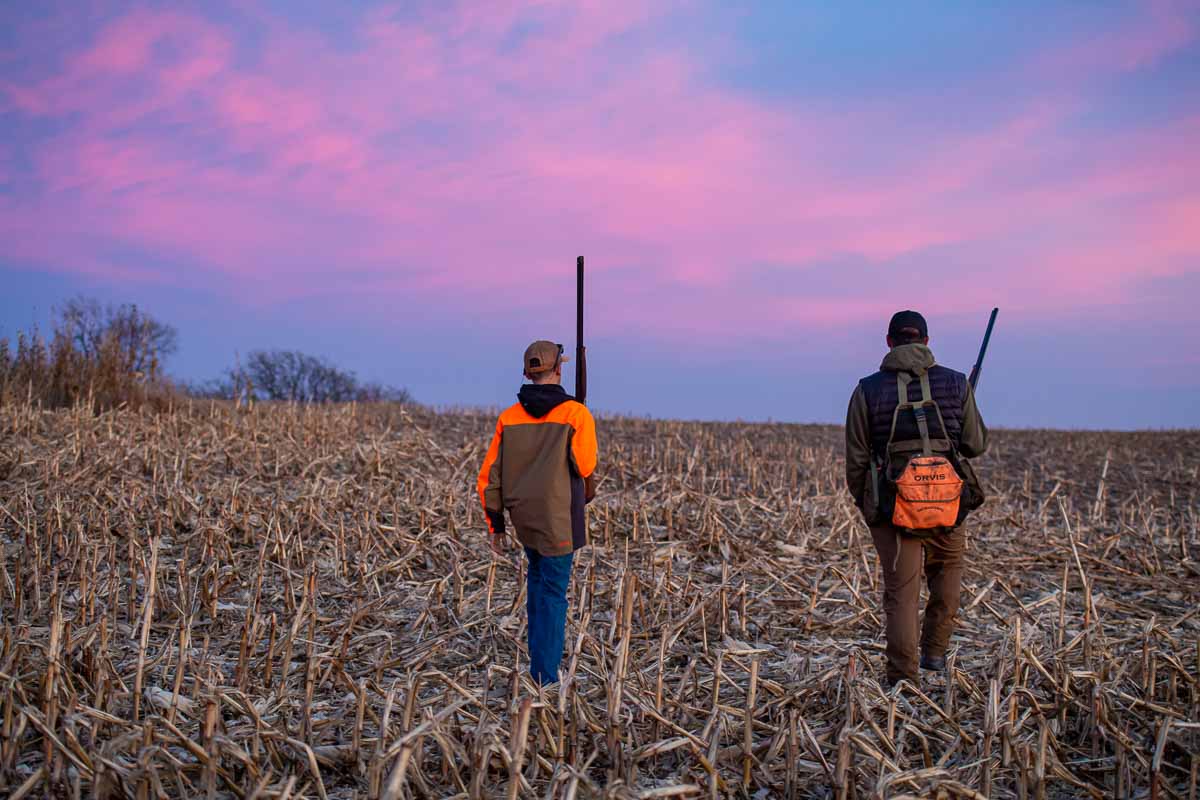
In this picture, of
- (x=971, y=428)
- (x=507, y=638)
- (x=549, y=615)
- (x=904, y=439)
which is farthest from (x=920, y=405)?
(x=507, y=638)

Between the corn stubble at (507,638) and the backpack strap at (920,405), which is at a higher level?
the backpack strap at (920,405)

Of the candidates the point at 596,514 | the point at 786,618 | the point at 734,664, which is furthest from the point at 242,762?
the point at 596,514

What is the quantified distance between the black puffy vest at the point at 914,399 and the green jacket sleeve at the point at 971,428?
0.09ft

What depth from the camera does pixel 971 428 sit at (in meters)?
5.59

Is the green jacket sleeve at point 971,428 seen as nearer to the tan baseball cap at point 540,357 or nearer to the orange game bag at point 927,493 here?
Answer: the orange game bag at point 927,493

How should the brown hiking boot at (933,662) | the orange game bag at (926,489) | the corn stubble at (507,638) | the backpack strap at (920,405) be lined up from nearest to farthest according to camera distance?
the corn stubble at (507,638) → the orange game bag at (926,489) → the backpack strap at (920,405) → the brown hiking boot at (933,662)

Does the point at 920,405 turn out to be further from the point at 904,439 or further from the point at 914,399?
the point at 904,439

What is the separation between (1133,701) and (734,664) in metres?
2.32

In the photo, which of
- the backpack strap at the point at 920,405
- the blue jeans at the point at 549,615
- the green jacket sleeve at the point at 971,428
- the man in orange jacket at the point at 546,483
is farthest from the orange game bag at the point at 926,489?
the blue jeans at the point at 549,615

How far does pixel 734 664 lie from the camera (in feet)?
19.8

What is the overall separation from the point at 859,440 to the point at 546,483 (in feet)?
6.65

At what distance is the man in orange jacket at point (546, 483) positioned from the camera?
525 cm

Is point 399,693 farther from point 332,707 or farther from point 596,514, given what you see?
point 596,514

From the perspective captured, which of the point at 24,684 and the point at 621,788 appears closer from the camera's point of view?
the point at 621,788
